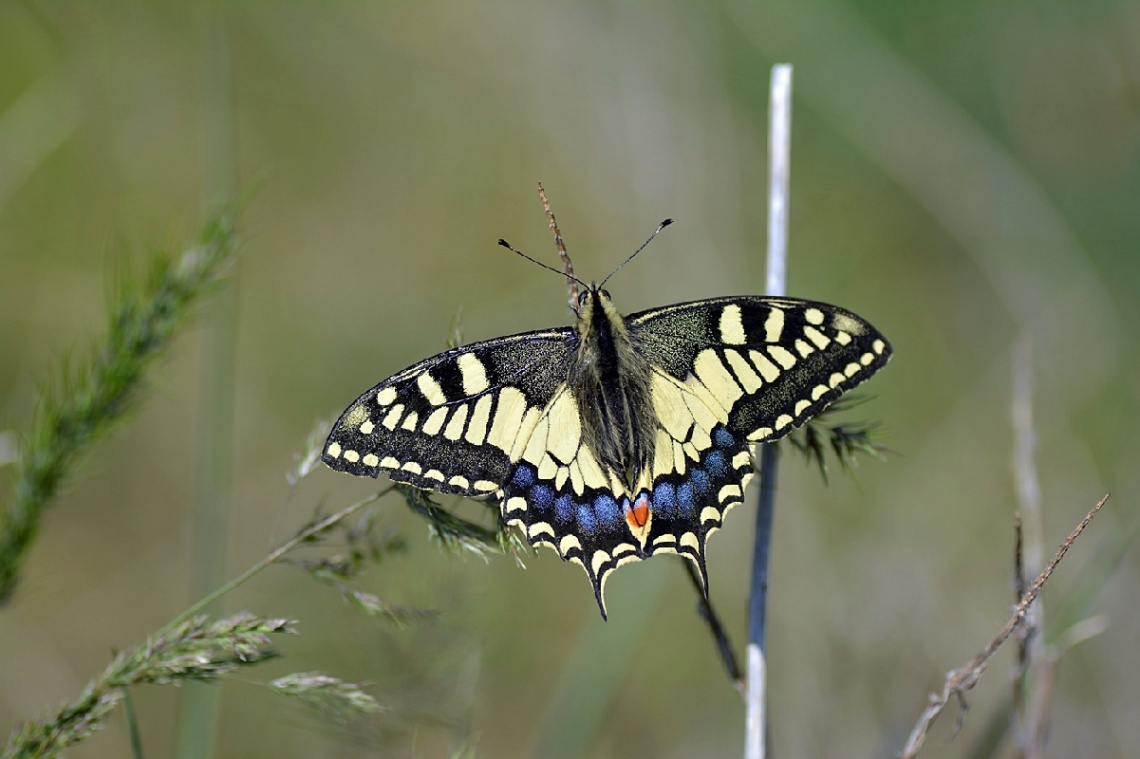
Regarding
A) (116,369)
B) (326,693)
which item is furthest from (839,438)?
(116,369)

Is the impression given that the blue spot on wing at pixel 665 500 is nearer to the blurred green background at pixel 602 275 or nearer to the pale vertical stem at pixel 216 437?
the blurred green background at pixel 602 275

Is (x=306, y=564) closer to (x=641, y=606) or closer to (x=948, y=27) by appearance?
(x=641, y=606)

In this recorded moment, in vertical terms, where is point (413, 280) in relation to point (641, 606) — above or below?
above

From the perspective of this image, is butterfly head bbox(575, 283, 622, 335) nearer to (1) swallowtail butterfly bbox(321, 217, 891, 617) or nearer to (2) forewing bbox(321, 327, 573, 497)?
(1) swallowtail butterfly bbox(321, 217, 891, 617)

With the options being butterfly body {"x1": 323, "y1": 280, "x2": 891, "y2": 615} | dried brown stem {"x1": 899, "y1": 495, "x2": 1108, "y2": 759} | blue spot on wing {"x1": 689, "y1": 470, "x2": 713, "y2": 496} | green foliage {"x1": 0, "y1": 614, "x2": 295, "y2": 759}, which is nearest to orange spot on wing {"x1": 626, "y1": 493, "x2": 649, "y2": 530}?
butterfly body {"x1": 323, "y1": 280, "x2": 891, "y2": 615}

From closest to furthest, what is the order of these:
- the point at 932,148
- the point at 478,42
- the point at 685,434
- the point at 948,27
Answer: the point at 685,434, the point at 932,148, the point at 948,27, the point at 478,42

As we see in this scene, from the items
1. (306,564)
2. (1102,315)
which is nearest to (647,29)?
(1102,315)

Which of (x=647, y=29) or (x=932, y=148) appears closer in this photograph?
(x=932, y=148)

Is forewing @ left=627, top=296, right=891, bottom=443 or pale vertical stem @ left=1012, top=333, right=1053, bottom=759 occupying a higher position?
forewing @ left=627, top=296, right=891, bottom=443
